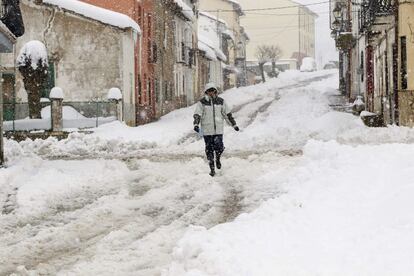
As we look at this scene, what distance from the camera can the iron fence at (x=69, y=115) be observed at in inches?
875

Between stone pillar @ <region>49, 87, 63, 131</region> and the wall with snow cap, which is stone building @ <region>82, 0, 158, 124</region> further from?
stone pillar @ <region>49, 87, 63, 131</region>

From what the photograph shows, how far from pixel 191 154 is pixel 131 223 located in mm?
8399

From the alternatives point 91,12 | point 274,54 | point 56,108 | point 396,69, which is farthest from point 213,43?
point 396,69

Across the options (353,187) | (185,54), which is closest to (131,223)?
(353,187)

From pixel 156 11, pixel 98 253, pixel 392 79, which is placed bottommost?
pixel 98 253

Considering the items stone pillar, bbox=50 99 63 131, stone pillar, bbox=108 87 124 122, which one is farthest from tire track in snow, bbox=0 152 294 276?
stone pillar, bbox=108 87 124 122

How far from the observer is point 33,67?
2341cm

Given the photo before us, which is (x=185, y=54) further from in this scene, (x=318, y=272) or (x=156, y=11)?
(x=318, y=272)

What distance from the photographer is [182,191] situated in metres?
9.92

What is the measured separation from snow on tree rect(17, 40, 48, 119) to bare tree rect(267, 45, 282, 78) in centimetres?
4880

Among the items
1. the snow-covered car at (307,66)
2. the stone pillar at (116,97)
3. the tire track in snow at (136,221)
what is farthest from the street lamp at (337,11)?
the snow-covered car at (307,66)

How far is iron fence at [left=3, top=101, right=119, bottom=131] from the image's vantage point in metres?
22.2

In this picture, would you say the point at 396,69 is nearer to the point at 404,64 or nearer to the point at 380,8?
the point at 404,64

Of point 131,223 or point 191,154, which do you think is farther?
point 191,154
